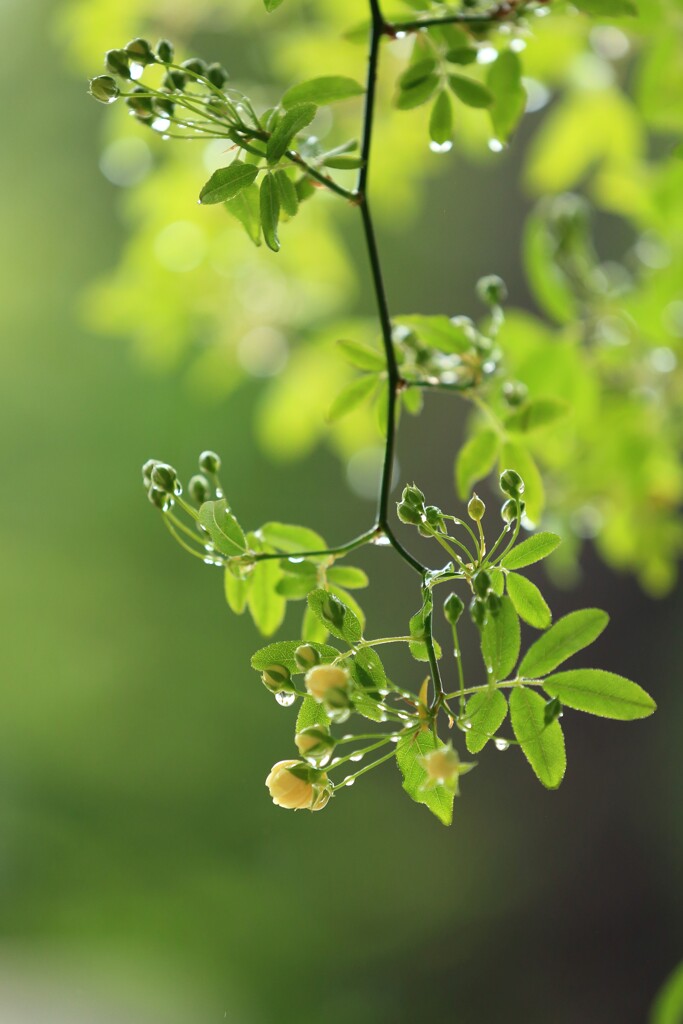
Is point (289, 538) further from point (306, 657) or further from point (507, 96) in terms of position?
point (507, 96)

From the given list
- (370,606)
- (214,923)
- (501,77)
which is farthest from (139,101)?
(214,923)

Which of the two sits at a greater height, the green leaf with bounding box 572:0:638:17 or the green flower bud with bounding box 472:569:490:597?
the green leaf with bounding box 572:0:638:17

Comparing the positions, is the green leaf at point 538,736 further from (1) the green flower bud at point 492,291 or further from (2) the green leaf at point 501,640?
(1) the green flower bud at point 492,291

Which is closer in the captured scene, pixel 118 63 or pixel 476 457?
pixel 118 63

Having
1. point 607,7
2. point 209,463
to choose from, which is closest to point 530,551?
point 209,463

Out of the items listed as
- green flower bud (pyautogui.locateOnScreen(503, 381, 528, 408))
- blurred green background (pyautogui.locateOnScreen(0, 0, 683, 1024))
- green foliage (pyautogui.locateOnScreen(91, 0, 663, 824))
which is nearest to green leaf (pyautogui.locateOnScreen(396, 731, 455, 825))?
green foliage (pyautogui.locateOnScreen(91, 0, 663, 824))

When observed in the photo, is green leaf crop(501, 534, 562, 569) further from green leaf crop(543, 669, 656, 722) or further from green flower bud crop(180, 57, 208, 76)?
green flower bud crop(180, 57, 208, 76)
